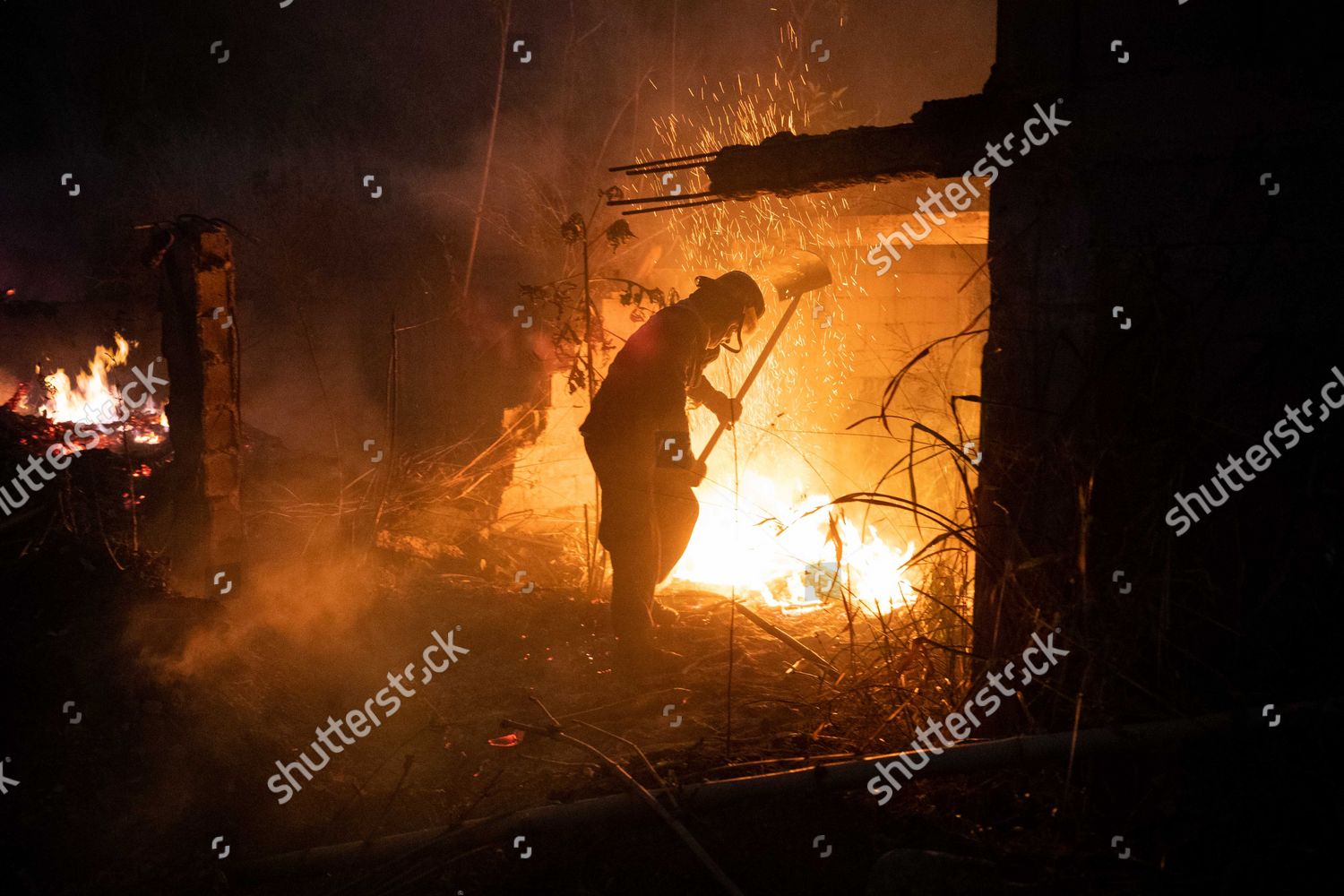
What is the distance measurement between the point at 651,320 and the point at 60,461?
6.17 m

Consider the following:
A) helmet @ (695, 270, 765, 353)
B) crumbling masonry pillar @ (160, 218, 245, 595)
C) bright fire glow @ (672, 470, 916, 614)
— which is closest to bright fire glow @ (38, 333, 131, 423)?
crumbling masonry pillar @ (160, 218, 245, 595)

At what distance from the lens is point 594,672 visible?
5.83 m

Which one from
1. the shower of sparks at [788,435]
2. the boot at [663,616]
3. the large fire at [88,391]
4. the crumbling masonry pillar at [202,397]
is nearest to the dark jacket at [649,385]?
the shower of sparks at [788,435]

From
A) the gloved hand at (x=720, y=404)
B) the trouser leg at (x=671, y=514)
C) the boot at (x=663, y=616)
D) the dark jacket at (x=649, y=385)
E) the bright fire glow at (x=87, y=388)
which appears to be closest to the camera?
the dark jacket at (x=649, y=385)

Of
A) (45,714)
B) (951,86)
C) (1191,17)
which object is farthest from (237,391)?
(951,86)

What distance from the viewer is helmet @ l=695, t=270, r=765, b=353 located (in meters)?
5.96

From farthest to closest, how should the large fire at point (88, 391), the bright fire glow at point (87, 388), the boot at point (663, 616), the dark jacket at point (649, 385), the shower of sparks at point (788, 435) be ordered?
the bright fire glow at point (87, 388) < the large fire at point (88, 391) < the shower of sparks at point (788, 435) < the boot at point (663, 616) < the dark jacket at point (649, 385)

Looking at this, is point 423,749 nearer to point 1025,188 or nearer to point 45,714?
point 45,714

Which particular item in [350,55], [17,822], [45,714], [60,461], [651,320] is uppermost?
[350,55]

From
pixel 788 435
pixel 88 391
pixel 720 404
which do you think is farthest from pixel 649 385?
pixel 88 391

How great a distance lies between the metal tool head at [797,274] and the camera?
6465mm

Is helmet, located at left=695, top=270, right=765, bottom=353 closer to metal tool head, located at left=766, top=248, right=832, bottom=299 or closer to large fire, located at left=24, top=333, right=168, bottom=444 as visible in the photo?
metal tool head, located at left=766, top=248, right=832, bottom=299

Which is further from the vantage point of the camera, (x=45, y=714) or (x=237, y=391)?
(x=237, y=391)

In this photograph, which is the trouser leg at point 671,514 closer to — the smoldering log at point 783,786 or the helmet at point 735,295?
the helmet at point 735,295
